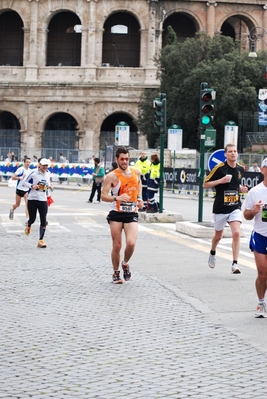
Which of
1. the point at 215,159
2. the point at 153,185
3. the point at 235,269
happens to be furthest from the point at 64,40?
the point at 235,269

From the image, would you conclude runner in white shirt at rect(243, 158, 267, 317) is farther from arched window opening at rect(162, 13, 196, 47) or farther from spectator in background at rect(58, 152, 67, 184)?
arched window opening at rect(162, 13, 196, 47)

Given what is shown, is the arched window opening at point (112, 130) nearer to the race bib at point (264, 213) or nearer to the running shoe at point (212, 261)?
the running shoe at point (212, 261)

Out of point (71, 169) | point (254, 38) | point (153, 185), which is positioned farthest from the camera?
point (254, 38)

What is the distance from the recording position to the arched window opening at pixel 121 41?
2655 inches

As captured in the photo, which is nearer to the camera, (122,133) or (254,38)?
(122,133)

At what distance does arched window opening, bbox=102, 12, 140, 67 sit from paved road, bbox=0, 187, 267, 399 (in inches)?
2044

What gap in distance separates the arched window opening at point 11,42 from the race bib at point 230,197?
2228 inches

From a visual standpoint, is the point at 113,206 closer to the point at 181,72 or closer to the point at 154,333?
the point at 154,333

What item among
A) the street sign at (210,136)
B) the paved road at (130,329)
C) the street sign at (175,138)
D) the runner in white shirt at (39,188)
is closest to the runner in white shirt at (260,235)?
the paved road at (130,329)

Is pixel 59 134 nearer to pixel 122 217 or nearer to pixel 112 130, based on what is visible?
pixel 112 130

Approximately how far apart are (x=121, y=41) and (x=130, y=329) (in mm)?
59646

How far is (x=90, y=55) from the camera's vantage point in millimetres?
65062

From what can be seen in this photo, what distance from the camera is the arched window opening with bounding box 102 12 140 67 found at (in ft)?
221

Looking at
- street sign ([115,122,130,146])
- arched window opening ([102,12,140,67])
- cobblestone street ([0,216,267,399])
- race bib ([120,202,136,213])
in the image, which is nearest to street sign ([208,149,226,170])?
cobblestone street ([0,216,267,399])
